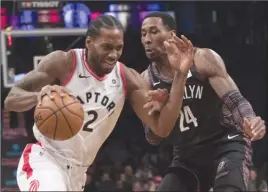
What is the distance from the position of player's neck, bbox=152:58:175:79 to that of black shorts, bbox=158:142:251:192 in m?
0.67

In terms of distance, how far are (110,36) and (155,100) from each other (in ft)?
1.69

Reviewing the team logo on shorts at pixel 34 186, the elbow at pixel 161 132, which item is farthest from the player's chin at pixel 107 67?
the team logo on shorts at pixel 34 186

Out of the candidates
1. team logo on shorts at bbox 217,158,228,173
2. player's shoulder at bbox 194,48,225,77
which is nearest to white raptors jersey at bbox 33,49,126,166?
player's shoulder at bbox 194,48,225,77

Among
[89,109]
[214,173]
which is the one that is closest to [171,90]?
[89,109]

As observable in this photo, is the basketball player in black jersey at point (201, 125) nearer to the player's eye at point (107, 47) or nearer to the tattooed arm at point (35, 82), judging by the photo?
the player's eye at point (107, 47)

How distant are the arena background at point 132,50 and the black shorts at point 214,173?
4.26 meters

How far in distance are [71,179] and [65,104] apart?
66cm

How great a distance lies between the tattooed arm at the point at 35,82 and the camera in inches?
164

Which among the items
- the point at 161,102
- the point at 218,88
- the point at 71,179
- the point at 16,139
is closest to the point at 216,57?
the point at 218,88

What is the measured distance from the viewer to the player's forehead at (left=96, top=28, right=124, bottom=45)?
4.39 meters

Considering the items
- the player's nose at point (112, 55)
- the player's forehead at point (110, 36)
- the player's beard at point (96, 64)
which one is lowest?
the player's beard at point (96, 64)

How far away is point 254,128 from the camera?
431 centimetres

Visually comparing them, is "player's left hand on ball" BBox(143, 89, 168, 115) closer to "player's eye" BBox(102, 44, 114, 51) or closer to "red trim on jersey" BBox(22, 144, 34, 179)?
"player's eye" BBox(102, 44, 114, 51)

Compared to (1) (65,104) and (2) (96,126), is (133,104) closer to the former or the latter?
(2) (96,126)
